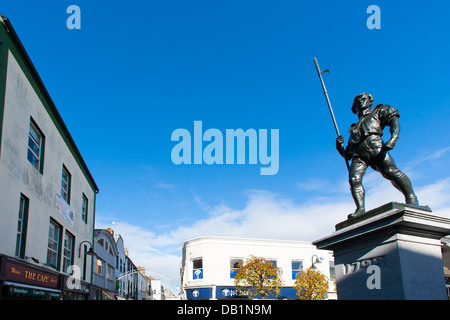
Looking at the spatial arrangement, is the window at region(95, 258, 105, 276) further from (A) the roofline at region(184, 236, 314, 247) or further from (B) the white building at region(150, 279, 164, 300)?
(B) the white building at region(150, 279, 164, 300)

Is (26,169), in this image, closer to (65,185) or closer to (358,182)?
(65,185)

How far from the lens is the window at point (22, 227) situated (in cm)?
1338

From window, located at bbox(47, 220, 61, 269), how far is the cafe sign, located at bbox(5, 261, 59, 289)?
842 millimetres

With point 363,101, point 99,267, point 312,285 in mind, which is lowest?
point 312,285

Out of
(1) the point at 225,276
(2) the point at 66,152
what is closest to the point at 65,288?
(2) the point at 66,152

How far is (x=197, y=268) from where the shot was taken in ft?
127

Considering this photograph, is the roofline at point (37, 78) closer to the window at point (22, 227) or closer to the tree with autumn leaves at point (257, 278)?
the window at point (22, 227)

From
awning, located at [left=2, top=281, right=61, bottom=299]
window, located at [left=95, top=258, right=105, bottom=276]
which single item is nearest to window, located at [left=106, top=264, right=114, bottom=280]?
window, located at [left=95, top=258, right=105, bottom=276]

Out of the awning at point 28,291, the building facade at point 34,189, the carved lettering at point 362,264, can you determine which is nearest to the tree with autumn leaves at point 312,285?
the building facade at point 34,189

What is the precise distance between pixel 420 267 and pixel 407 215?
68cm

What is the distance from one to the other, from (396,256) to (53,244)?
17.1 metres

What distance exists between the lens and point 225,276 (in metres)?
36.9

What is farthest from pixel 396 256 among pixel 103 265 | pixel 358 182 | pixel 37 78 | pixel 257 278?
pixel 103 265
